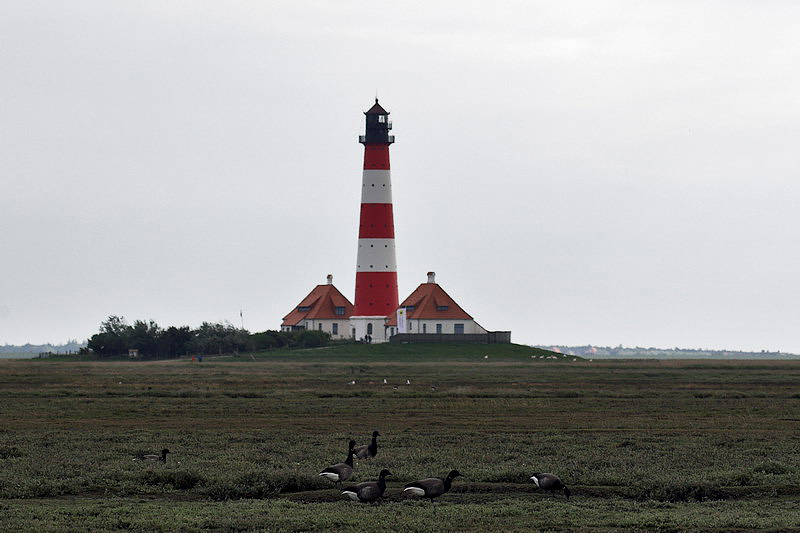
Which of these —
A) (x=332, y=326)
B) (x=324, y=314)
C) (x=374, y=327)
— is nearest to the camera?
(x=374, y=327)

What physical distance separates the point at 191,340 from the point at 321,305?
1540cm

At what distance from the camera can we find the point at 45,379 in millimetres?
66562

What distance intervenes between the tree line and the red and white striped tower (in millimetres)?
7011

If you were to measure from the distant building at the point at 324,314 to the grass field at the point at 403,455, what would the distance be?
194 ft

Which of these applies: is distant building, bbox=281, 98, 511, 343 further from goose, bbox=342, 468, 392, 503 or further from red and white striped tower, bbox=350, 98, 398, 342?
goose, bbox=342, 468, 392, 503

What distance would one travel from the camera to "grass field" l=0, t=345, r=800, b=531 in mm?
20484

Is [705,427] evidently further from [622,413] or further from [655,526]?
[655,526]

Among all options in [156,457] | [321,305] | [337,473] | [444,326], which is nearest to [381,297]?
[444,326]

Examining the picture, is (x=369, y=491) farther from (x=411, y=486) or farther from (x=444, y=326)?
(x=444, y=326)

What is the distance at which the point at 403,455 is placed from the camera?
93.1 feet

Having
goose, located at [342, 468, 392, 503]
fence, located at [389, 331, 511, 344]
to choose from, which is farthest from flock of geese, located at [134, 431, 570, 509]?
fence, located at [389, 331, 511, 344]

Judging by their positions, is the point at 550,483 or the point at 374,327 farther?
the point at 374,327

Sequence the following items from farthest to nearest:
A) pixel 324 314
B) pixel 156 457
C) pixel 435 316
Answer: pixel 324 314, pixel 435 316, pixel 156 457

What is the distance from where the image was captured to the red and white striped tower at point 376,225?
103 metres
